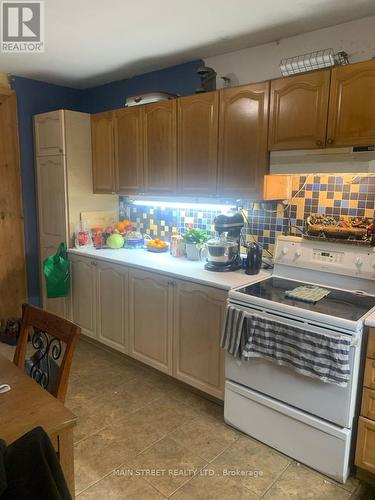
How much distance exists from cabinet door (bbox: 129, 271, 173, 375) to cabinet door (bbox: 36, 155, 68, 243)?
1.03 metres

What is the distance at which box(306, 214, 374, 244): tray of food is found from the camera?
2.17m

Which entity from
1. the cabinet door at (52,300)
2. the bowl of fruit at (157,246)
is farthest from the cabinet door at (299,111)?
the cabinet door at (52,300)

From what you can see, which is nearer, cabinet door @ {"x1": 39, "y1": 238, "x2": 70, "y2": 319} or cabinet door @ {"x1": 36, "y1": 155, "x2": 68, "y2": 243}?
cabinet door @ {"x1": 36, "y1": 155, "x2": 68, "y2": 243}

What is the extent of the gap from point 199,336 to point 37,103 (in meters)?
2.76

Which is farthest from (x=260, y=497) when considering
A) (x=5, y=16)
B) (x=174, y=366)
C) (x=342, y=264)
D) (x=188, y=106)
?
(x=5, y=16)

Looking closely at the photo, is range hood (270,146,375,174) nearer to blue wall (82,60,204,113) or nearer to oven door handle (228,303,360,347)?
oven door handle (228,303,360,347)

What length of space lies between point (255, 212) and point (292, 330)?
1119mm

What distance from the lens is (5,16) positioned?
91.3 inches

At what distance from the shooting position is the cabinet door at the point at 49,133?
3374 mm

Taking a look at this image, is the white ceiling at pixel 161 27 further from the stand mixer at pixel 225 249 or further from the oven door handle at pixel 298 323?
the oven door handle at pixel 298 323

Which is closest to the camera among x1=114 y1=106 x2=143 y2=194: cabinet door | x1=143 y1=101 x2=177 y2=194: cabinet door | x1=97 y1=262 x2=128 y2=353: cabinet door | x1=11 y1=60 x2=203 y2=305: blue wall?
x1=143 y1=101 x2=177 y2=194: cabinet door

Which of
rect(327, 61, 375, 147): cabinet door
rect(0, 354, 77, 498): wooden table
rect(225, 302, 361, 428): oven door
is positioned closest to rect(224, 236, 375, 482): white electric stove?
rect(225, 302, 361, 428): oven door

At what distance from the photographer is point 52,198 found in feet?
11.7

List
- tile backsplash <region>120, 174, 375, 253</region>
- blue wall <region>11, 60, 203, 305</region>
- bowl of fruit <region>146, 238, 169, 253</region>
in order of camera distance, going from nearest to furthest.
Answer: tile backsplash <region>120, 174, 375, 253</region>
bowl of fruit <region>146, 238, 169, 253</region>
blue wall <region>11, 60, 203, 305</region>
